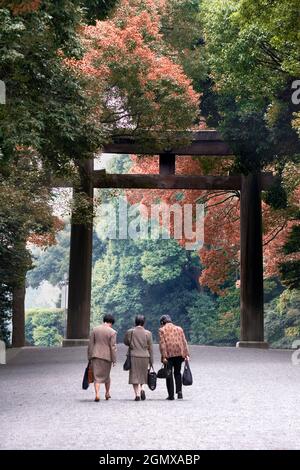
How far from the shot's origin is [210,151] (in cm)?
3312

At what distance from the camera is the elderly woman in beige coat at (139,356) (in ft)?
53.1

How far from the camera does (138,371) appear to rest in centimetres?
1620

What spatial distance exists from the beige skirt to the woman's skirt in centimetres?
39

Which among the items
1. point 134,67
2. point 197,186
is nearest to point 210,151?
point 197,186

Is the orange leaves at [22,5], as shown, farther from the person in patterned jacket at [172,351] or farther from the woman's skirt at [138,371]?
the woman's skirt at [138,371]

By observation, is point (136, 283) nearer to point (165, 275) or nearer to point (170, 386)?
point (165, 275)

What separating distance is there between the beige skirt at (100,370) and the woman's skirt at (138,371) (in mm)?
390

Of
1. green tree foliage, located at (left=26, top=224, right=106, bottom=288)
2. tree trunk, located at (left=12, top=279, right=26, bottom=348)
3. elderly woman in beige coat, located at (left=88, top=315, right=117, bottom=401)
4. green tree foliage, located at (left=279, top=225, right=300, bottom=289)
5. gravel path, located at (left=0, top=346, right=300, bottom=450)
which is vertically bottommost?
gravel path, located at (left=0, top=346, right=300, bottom=450)

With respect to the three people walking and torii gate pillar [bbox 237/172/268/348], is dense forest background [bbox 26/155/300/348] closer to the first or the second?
torii gate pillar [bbox 237/172/268/348]

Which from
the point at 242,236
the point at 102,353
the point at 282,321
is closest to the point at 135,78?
the point at 242,236

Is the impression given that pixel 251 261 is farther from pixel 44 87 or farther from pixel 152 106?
pixel 44 87

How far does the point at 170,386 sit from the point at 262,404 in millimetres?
1785

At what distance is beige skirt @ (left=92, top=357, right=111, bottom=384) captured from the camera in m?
16.0

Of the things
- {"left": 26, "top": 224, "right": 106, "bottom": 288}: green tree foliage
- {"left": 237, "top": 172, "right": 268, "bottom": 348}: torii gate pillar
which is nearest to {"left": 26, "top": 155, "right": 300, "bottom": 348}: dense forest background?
{"left": 26, "top": 224, "right": 106, "bottom": 288}: green tree foliage
